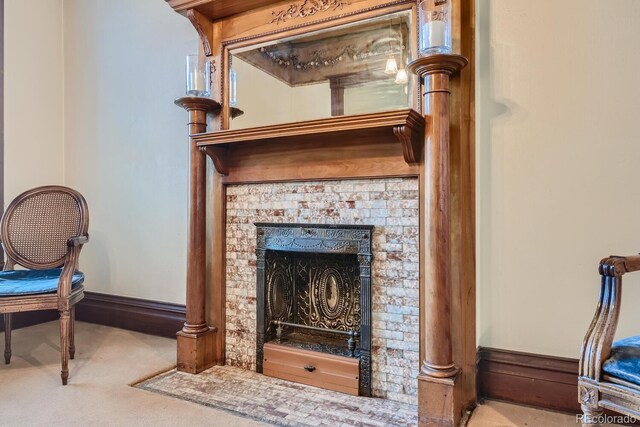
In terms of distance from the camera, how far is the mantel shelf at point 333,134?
1.79 m

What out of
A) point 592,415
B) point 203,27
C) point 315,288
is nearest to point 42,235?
point 203,27

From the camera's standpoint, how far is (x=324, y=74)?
2.26m

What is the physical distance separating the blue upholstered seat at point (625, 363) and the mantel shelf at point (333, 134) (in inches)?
41.7

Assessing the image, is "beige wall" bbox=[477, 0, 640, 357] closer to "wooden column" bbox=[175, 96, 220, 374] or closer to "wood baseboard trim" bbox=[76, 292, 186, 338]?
"wooden column" bbox=[175, 96, 220, 374]

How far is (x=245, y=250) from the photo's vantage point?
8.07ft

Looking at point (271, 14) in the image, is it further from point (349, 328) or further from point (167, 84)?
point (349, 328)

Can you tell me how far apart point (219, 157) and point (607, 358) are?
205cm

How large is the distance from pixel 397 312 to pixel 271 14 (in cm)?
179

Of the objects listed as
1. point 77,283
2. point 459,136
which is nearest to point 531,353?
point 459,136

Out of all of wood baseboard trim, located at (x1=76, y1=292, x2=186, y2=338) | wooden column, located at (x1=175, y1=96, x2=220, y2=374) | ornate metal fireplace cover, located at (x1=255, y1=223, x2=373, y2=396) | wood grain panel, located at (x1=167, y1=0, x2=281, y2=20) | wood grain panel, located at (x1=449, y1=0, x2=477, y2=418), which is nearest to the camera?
wood grain panel, located at (x1=449, y1=0, x2=477, y2=418)

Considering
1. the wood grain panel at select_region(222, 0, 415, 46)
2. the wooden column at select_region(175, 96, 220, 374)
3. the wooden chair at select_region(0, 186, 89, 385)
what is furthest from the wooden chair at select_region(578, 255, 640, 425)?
the wooden chair at select_region(0, 186, 89, 385)

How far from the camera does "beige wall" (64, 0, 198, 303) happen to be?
10.1 feet

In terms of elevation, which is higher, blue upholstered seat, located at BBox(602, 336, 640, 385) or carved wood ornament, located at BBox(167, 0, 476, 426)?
carved wood ornament, located at BBox(167, 0, 476, 426)

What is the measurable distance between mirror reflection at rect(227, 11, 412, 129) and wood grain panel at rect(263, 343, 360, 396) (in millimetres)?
1283
